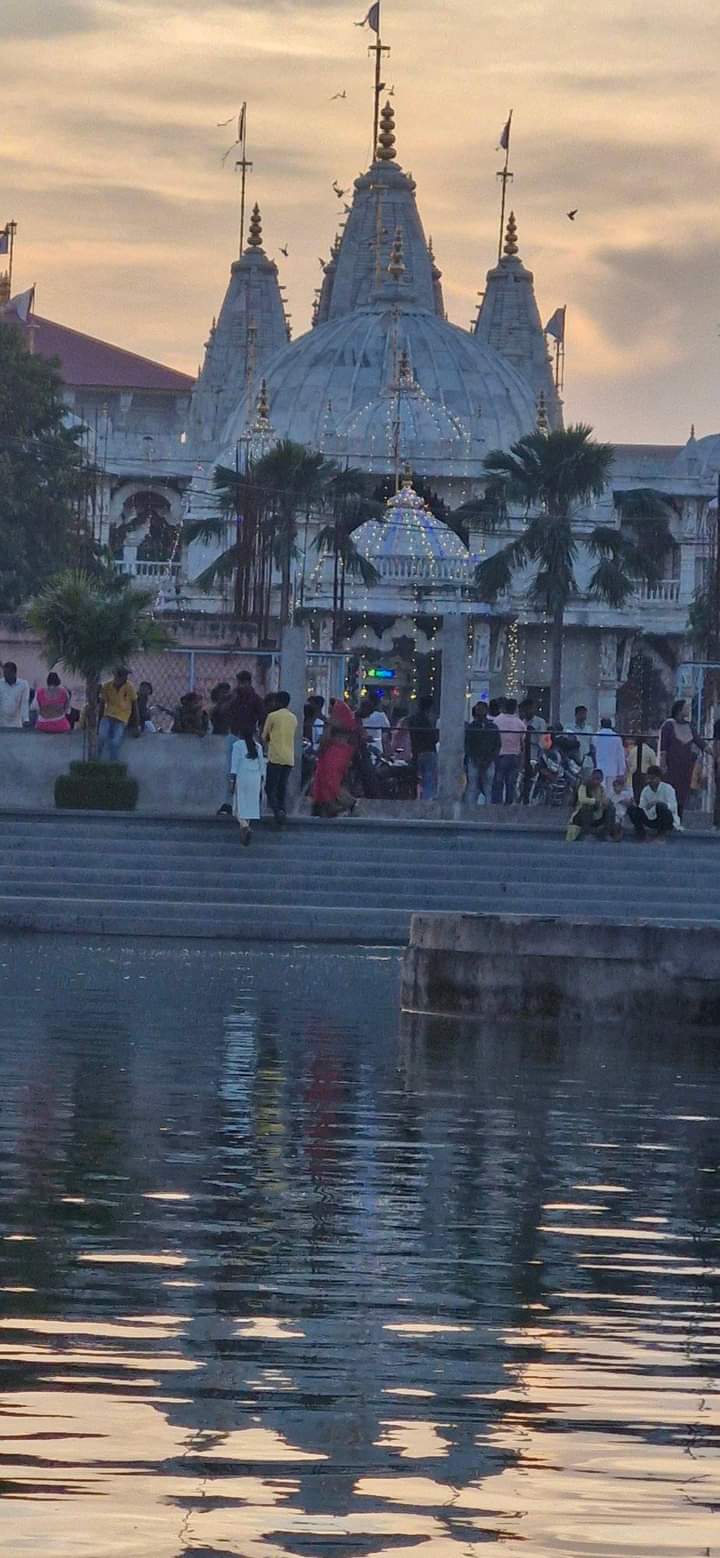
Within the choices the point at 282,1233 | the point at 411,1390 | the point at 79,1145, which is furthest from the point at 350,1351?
the point at 79,1145

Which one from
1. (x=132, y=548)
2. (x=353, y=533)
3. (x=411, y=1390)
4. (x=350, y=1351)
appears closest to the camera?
(x=411, y=1390)

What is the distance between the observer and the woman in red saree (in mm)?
24359

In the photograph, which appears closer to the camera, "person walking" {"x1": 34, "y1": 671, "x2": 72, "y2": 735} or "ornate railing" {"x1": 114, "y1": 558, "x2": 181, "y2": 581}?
"person walking" {"x1": 34, "y1": 671, "x2": 72, "y2": 735}

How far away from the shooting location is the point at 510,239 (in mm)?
96875

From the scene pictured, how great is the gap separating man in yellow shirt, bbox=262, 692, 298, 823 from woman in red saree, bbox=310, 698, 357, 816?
1.42 ft

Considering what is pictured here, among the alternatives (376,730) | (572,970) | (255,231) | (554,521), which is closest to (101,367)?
(255,231)

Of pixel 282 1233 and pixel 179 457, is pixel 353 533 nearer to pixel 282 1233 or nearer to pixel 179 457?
pixel 179 457

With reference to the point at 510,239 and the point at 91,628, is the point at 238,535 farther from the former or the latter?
the point at 510,239

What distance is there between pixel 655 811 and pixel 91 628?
5162 mm

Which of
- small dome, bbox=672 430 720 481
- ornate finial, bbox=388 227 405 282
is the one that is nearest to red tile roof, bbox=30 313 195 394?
small dome, bbox=672 430 720 481

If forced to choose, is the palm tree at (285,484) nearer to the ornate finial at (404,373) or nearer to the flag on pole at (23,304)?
the ornate finial at (404,373)

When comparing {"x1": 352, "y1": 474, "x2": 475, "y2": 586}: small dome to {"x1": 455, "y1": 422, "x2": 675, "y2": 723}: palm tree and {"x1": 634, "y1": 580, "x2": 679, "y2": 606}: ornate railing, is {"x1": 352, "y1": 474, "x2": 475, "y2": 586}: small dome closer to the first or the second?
{"x1": 455, "y1": 422, "x2": 675, "y2": 723}: palm tree

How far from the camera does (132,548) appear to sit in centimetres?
8650

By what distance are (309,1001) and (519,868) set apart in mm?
7086
